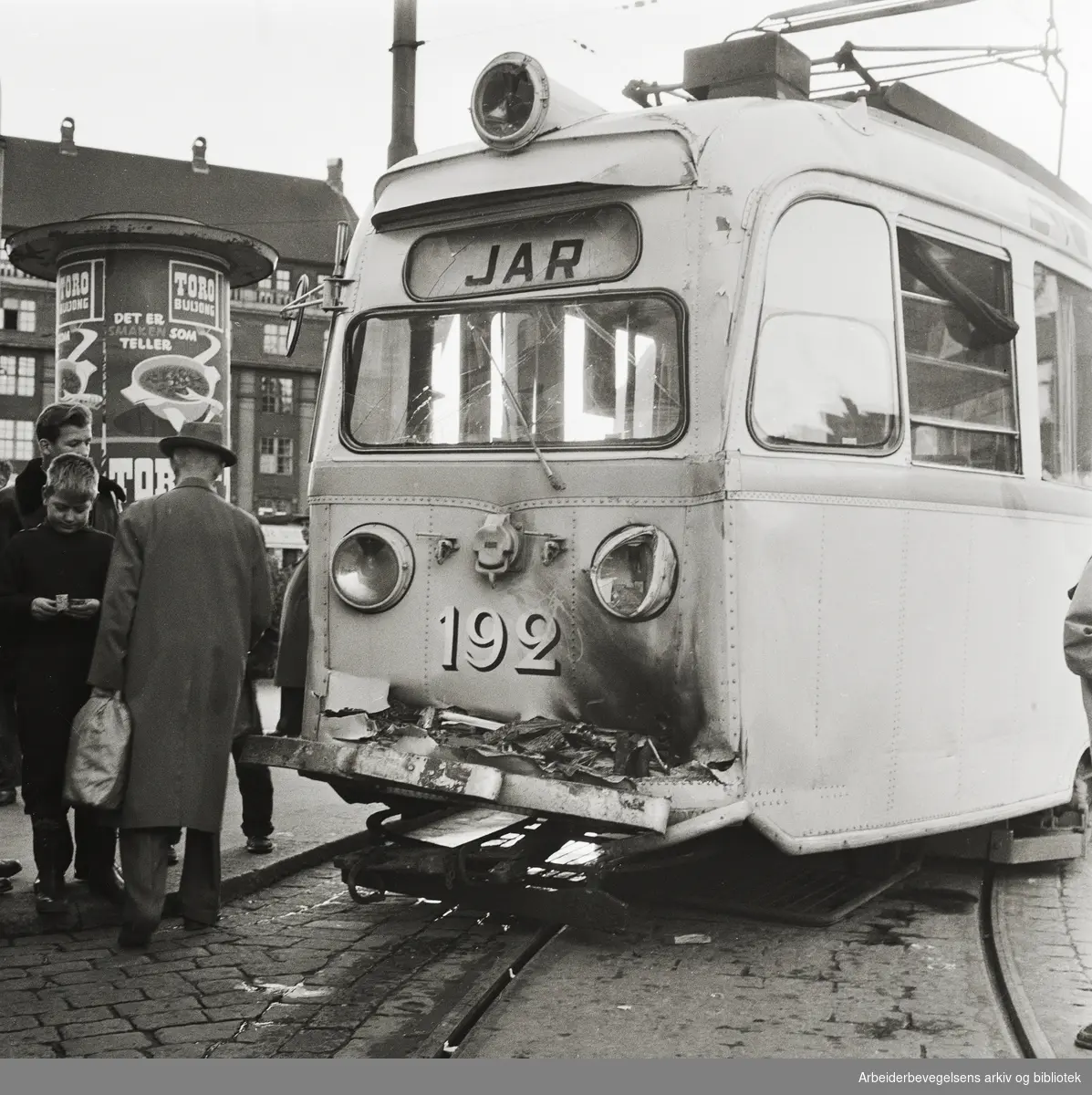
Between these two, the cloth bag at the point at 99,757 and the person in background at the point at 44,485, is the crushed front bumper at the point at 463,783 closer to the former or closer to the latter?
the cloth bag at the point at 99,757

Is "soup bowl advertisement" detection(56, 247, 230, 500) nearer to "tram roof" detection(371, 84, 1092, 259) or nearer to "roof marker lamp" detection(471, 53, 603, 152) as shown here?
"tram roof" detection(371, 84, 1092, 259)

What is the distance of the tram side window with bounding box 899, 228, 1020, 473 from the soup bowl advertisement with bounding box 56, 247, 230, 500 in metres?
6.50

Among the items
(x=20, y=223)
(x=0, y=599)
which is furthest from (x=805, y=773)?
(x=20, y=223)

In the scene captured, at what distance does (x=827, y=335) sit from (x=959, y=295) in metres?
0.82

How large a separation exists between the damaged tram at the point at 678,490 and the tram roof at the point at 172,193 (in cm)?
4619

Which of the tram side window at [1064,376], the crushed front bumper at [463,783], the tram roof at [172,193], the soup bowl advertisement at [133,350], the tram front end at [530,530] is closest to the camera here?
the crushed front bumper at [463,783]

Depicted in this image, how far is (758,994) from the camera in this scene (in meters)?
4.50

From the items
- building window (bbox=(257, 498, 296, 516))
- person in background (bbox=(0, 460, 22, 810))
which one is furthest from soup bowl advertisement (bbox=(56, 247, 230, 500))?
building window (bbox=(257, 498, 296, 516))

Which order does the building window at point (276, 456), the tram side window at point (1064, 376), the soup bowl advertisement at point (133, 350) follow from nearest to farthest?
the tram side window at point (1064, 376)
the soup bowl advertisement at point (133, 350)
the building window at point (276, 456)

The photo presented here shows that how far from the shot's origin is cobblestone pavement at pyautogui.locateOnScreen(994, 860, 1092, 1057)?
431 cm

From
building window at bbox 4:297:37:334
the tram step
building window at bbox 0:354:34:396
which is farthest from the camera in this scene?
building window at bbox 4:297:37:334

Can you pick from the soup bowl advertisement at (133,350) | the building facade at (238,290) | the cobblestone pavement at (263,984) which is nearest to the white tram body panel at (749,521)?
the cobblestone pavement at (263,984)

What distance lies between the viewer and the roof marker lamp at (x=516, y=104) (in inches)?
207

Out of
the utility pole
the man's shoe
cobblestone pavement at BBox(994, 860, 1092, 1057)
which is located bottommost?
cobblestone pavement at BBox(994, 860, 1092, 1057)
